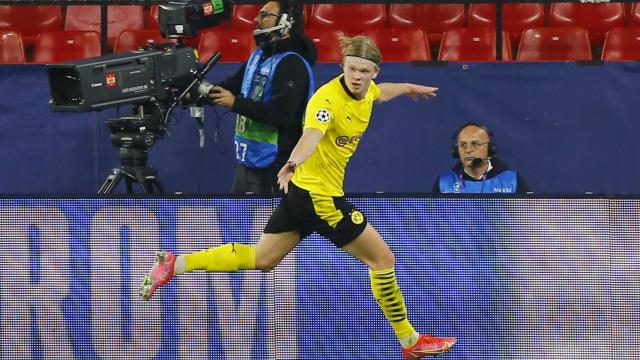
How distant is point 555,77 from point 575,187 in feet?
2.74

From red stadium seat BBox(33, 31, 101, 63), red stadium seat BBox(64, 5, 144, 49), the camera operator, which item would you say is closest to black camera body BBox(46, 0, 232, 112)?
the camera operator

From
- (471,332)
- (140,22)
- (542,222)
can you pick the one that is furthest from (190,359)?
(140,22)

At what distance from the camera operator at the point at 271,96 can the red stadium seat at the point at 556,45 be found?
2632mm

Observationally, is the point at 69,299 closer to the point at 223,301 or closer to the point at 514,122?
the point at 223,301

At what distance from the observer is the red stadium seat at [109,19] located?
520 inches

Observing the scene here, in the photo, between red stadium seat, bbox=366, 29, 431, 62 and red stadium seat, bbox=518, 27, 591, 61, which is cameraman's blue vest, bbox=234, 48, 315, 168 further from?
red stadium seat, bbox=518, 27, 591, 61

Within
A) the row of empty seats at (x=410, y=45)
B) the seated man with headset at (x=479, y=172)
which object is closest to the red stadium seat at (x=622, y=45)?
the row of empty seats at (x=410, y=45)

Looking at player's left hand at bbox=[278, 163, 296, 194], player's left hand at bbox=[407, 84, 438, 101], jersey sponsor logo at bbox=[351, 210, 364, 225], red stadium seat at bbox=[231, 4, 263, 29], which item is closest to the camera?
player's left hand at bbox=[278, 163, 296, 194]

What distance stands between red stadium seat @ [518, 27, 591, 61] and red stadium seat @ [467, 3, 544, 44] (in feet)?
2.41

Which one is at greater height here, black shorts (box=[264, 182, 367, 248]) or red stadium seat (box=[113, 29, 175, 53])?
red stadium seat (box=[113, 29, 175, 53])

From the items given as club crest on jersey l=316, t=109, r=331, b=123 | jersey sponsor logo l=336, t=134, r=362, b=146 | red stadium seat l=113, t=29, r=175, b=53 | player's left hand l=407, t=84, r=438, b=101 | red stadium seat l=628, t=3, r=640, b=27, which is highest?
red stadium seat l=628, t=3, r=640, b=27

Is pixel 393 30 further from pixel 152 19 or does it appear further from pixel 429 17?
pixel 152 19

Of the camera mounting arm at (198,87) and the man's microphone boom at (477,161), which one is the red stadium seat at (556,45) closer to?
the man's microphone boom at (477,161)

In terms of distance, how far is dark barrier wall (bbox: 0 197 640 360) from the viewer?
915cm
